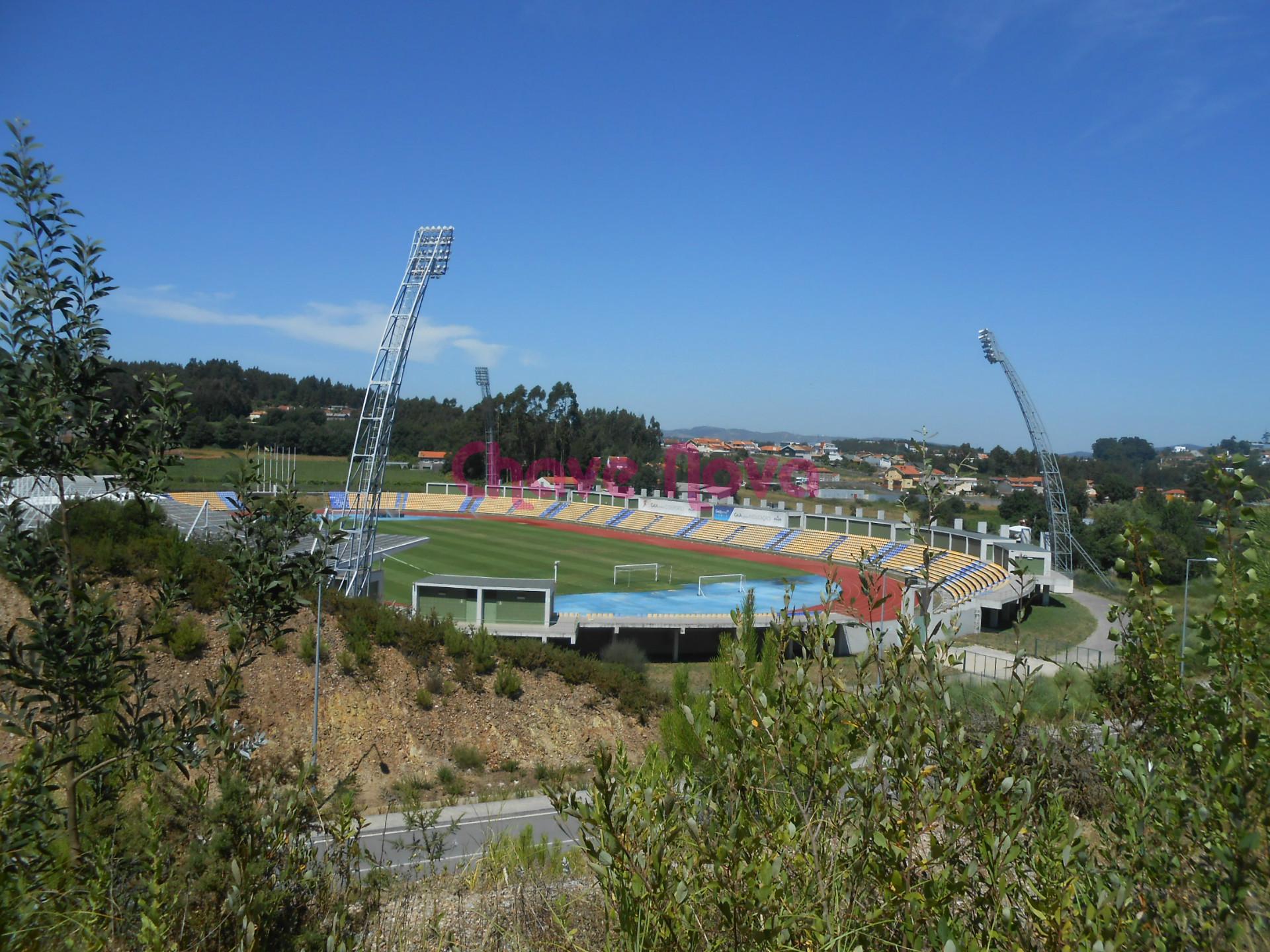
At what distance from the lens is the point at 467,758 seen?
53.2 ft

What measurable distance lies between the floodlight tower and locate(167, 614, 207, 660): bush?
1845 inches

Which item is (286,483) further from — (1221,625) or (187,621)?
(187,621)

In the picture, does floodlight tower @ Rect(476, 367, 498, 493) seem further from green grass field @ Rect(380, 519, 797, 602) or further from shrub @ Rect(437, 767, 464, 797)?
shrub @ Rect(437, 767, 464, 797)

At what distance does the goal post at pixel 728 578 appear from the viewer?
34.8 metres

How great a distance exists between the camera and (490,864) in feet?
20.5

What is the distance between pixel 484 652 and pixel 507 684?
1138 millimetres

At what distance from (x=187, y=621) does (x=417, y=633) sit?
4.73 m

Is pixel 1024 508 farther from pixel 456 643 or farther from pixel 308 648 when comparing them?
pixel 308 648

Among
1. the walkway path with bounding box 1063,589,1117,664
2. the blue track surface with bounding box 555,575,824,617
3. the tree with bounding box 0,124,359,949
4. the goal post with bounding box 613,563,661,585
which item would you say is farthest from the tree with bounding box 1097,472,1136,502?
the tree with bounding box 0,124,359,949

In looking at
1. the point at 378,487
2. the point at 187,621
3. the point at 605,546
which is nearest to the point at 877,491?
the point at 605,546

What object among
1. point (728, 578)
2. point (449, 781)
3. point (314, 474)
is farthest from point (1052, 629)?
point (314, 474)

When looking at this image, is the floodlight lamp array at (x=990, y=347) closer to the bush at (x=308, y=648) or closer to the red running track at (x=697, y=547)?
the red running track at (x=697, y=547)

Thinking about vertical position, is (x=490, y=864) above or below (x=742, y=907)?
below

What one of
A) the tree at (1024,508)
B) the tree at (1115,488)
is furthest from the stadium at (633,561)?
the tree at (1115,488)
